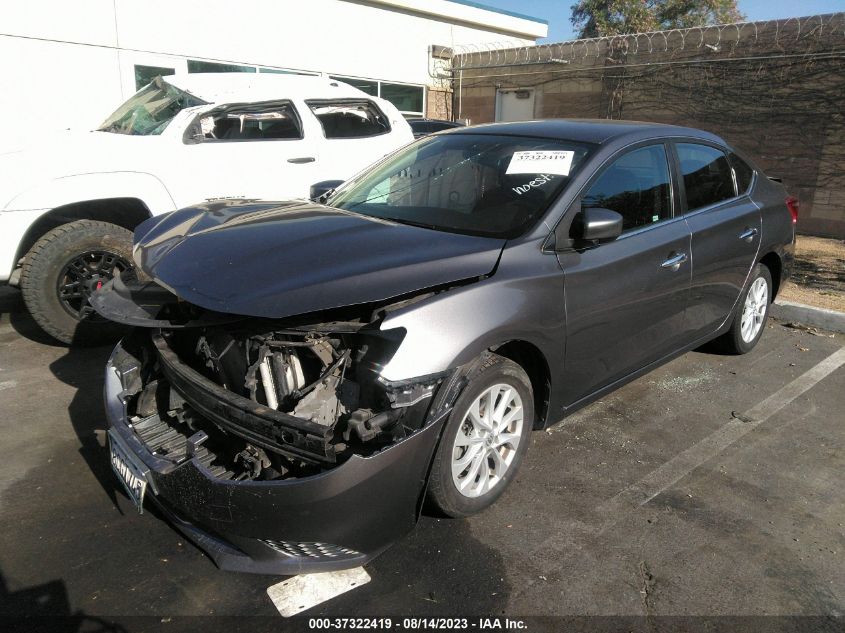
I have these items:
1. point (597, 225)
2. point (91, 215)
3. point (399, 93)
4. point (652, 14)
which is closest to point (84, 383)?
point (91, 215)

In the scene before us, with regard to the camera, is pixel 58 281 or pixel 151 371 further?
pixel 58 281

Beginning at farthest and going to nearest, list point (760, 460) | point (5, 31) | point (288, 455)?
point (5, 31) → point (760, 460) → point (288, 455)

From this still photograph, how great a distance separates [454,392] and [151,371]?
1564mm

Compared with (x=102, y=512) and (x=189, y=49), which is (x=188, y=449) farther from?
(x=189, y=49)

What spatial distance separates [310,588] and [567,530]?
45.5 inches

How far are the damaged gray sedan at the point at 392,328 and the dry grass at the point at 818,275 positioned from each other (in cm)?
306

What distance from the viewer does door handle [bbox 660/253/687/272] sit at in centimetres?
358

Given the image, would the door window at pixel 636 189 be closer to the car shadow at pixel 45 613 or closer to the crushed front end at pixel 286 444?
the crushed front end at pixel 286 444

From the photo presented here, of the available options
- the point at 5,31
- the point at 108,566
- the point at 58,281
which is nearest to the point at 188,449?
the point at 108,566

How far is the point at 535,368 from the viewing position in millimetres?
3049

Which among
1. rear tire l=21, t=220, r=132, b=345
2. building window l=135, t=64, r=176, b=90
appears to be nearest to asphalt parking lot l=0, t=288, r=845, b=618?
rear tire l=21, t=220, r=132, b=345

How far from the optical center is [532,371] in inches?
121

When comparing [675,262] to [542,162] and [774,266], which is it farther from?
[774,266]

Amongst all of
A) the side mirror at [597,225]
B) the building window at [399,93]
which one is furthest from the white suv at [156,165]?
the building window at [399,93]
